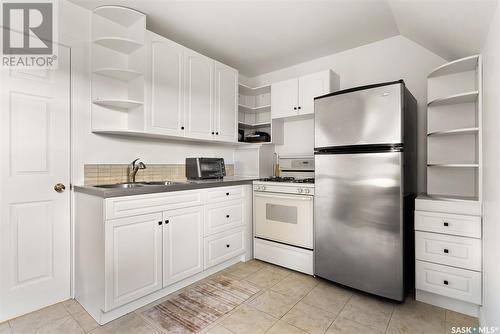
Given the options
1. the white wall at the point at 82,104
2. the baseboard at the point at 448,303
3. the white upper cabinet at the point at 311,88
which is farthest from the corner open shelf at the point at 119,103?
the baseboard at the point at 448,303

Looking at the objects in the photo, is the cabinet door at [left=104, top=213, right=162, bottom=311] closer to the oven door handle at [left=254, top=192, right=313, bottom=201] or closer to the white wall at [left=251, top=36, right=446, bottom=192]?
the oven door handle at [left=254, top=192, right=313, bottom=201]

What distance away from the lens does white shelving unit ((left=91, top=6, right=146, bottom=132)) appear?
6.95 feet

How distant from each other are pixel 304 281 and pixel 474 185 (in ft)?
5.78

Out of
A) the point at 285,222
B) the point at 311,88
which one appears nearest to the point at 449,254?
the point at 285,222

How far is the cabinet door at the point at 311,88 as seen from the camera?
2.78 meters

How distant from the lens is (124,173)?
2.36 m

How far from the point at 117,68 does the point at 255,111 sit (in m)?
2.01

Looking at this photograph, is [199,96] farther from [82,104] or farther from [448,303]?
[448,303]

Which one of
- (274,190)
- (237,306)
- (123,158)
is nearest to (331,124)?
(274,190)

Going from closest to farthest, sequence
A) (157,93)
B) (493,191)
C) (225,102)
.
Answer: (493,191)
(157,93)
(225,102)

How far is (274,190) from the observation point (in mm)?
2709

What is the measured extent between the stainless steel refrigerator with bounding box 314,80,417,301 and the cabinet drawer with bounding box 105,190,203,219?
3.95ft

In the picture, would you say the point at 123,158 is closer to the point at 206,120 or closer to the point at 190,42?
the point at 206,120

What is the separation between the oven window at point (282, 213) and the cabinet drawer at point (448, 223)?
1.08 m
